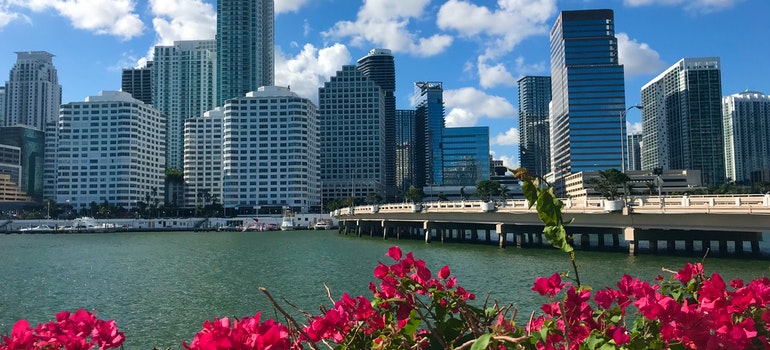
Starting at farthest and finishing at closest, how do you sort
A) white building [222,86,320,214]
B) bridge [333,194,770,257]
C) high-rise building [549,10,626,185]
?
white building [222,86,320,214], high-rise building [549,10,626,185], bridge [333,194,770,257]

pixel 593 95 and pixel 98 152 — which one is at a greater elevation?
pixel 593 95

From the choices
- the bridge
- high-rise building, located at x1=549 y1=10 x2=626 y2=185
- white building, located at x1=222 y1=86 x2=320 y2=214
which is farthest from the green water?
high-rise building, located at x1=549 y1=10 x2=626 y2=185

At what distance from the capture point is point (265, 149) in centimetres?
18900

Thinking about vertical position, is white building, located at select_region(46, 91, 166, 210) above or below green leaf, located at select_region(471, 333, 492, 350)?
above

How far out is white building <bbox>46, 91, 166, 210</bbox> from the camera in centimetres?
18612

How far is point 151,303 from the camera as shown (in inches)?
1041

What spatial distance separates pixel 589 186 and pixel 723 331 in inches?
6575

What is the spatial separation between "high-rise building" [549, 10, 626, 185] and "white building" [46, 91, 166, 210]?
152637 mm

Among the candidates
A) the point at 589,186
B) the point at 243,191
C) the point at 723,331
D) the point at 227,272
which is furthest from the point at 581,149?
the point at 723,331

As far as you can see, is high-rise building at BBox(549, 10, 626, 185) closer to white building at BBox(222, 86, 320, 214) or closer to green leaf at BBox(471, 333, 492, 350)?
white building at BBox(222, 86, 320, 214)

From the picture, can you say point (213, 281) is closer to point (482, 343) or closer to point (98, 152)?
point (482, 343)

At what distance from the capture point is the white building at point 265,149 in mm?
187125

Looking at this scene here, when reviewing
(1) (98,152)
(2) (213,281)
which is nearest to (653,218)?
(2) (213,281)

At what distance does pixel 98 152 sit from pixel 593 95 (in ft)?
583
